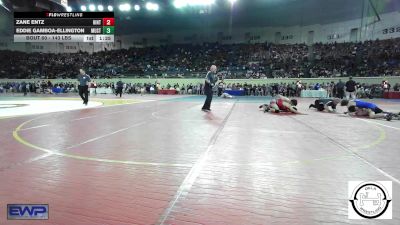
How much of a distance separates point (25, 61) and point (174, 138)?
4692cm

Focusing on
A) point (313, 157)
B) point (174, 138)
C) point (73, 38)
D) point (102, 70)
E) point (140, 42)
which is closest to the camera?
point (313, 157)

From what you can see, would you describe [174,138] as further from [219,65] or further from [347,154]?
[219,65]

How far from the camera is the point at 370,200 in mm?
2867

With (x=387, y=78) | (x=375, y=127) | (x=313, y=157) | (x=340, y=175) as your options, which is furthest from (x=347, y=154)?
(x=387, y=78)

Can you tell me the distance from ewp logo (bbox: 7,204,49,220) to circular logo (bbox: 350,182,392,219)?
2697 millimetres

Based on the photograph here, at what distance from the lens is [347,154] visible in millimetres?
5105

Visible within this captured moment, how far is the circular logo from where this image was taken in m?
2.73

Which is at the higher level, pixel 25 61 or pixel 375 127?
pixel 25 61
